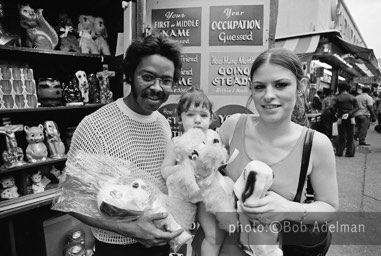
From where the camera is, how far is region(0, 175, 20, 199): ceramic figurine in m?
2.50

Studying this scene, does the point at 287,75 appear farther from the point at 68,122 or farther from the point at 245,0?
the point at 68,122

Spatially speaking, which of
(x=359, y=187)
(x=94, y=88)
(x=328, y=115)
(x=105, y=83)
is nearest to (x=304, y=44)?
(x=328, y=115)

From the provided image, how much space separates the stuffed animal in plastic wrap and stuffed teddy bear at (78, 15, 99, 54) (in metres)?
2.44

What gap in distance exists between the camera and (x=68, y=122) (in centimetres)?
322

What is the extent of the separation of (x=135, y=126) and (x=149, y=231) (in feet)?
1.66

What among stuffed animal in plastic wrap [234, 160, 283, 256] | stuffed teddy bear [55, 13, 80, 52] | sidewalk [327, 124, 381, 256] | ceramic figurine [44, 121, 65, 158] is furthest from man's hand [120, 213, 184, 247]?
sidewalk [327, 124, 381, 256]

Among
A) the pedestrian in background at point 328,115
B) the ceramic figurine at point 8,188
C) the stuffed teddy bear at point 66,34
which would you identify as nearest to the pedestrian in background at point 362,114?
the pedestrian in background at point 328,115

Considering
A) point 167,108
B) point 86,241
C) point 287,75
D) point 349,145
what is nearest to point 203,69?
→ point 167,108

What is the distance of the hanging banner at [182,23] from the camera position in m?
2.60

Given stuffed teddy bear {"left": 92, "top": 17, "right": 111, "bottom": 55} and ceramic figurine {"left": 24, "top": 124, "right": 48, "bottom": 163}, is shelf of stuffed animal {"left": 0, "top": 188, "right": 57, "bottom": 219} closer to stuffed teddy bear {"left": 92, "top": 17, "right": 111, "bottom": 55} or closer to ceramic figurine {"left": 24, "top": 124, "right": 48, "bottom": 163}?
ceramic figurine {"left": 24, "top": 124, "right": 48, "bottom": 163}

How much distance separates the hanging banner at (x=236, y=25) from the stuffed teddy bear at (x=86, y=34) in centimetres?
131

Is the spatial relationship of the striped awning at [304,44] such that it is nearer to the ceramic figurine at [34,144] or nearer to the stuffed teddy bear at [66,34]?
the stuffed teddy bear at [66,34]

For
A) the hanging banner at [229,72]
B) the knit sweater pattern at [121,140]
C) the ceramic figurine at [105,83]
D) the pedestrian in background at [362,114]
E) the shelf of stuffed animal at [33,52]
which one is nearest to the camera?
the knit sweater pattern at [121,140]

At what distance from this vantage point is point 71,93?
113 inches
